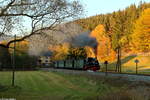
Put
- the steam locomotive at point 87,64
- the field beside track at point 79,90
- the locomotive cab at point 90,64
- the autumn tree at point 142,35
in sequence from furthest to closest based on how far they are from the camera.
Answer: the autumn tree at point 142,35
the steam locomotive at point 87,64
the locomotive cab at point 90,64
the field beside track at point 79,90

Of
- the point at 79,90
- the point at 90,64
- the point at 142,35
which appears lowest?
the point at 79,90

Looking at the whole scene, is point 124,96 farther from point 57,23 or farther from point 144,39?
point 144,39

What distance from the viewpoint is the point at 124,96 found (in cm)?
1549

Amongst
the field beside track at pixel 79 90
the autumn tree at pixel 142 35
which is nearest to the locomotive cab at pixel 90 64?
the field beside track at pixel 79 90

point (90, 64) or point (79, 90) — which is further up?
point (90, 64)

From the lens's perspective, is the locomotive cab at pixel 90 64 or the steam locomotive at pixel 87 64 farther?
the steam locomotive at pixel 87 64

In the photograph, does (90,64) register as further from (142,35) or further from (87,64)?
(142,35)

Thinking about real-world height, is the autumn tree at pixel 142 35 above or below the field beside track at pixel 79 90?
above

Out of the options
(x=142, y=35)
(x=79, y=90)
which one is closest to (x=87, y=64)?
(x=79, y=90)

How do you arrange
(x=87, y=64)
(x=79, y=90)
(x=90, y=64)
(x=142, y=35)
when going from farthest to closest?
(x=142, y=35) < (x=90, y=64) < (x=87, y=64) < (x=79, y=90)

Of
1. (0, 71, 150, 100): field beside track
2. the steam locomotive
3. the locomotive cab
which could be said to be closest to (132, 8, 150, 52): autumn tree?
the steam locomotive

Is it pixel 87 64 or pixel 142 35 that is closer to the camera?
pixel 87 64

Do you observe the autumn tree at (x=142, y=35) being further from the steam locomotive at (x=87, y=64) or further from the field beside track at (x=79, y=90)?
the field beside track at (x=79, y=90)

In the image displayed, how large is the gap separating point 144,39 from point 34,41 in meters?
64.8
